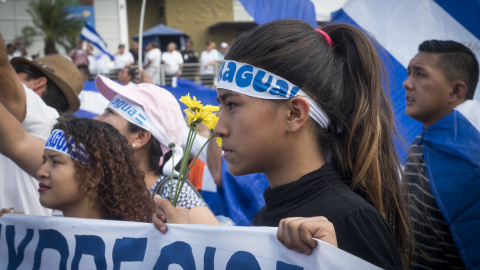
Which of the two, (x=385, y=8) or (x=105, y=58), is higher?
(x=385, y=8)

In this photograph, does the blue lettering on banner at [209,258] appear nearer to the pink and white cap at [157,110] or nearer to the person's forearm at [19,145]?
the person's forearm at [19,145]

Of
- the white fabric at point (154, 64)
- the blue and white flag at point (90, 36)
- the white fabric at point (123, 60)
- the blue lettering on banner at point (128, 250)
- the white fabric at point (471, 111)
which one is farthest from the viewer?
the white fabric at point (123, 60)

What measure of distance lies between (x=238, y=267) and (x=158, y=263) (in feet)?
1.23

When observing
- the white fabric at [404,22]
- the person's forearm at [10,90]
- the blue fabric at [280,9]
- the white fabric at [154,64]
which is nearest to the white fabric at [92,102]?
the blue fabric at [280,9]

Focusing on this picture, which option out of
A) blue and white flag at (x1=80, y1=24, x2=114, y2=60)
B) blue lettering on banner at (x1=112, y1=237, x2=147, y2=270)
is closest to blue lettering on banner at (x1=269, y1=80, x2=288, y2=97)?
blue lettering on banner at (x1=112, y1=237, x2=147, y2=270)

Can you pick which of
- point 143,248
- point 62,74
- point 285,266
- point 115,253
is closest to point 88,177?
point 115,253

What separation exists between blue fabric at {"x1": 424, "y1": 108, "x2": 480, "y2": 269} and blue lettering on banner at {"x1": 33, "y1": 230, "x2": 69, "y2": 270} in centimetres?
180

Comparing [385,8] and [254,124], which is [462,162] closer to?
[385,8]

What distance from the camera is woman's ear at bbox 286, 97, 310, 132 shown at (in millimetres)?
2008

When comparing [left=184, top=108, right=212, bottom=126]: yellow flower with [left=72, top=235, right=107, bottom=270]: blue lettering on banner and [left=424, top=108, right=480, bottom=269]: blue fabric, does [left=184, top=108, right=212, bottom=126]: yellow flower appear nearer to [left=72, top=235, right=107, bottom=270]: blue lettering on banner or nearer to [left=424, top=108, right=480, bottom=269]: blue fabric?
[left=72, top=235, right=107, bottom=270]: blue lettering on banner

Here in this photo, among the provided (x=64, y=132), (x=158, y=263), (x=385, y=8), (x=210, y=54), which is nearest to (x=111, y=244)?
(x=158, y=263)

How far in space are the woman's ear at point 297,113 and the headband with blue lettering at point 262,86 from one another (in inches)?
0.8

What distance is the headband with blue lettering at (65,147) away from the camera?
2.95 metres

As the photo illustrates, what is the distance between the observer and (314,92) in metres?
2.05
